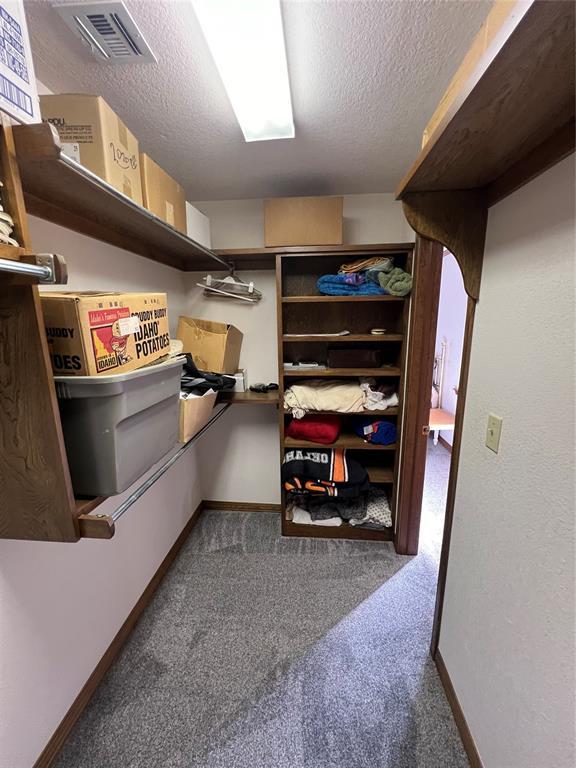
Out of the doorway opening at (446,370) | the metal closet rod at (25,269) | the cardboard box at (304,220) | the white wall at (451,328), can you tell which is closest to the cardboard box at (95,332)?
the metal closet rod at (25,269)

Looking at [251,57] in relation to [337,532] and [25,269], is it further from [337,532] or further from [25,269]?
[337,532]

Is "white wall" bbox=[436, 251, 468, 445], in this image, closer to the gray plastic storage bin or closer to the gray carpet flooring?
the gray carpet flooring

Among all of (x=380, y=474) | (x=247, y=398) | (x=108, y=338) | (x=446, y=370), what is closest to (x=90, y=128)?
(x=108, y=338)

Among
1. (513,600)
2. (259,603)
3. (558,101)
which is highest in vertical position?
(558,101)

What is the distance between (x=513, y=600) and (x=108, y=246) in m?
1.97

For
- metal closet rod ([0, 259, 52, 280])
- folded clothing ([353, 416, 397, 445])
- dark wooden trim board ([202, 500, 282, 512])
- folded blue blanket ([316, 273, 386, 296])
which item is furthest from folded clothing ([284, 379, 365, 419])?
metal closet rod ([0, 259, 52, 280])

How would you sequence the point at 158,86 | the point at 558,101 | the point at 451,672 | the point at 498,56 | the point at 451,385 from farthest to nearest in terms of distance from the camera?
the point at 451,385
the point at 451,672
the point at 158,86
the point at 558,101
the point at 498,56

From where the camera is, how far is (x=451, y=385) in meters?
3.96

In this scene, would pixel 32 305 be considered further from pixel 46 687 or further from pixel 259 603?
pixel 259 603

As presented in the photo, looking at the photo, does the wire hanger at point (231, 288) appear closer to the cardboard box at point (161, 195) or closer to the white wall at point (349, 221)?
the white wall at point (349, 221)

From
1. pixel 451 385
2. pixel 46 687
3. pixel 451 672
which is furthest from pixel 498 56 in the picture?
pixel 451 385

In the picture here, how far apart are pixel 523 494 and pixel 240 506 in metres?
2.11

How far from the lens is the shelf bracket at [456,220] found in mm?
1059

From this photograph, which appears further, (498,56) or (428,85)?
(428,85)
